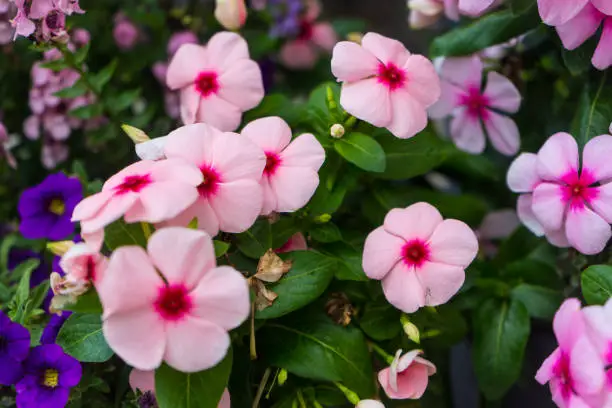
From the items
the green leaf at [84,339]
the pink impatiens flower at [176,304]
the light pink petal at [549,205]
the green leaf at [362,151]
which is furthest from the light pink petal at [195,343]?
the light pink petal at [549,205]

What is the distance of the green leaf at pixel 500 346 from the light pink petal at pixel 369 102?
0.85 feet

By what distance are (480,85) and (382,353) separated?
0.35 meters

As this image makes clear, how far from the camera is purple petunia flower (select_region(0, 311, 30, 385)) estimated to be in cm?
59

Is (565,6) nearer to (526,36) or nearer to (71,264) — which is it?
(526,36)

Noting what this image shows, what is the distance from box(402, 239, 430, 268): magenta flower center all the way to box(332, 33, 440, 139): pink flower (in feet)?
0.33

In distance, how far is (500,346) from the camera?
2.35 ft

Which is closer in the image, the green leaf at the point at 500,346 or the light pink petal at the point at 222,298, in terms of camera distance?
the light pink petal at the point at 222,298

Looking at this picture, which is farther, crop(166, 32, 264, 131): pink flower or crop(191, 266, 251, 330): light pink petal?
crop(166, 32, 264, 131): pink flower

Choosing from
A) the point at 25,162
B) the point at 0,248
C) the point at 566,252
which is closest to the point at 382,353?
the point at 566,252

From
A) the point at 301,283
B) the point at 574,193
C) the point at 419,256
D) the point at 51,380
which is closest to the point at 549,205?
the point at 574,193

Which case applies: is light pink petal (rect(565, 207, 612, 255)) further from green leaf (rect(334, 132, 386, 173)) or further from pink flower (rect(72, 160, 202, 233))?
pink flower (rect(72, 160, 202, 233))

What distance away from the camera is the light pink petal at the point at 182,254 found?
49 centimetres

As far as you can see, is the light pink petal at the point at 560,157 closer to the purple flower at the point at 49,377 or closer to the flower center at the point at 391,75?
the flower center at the point at 391,75

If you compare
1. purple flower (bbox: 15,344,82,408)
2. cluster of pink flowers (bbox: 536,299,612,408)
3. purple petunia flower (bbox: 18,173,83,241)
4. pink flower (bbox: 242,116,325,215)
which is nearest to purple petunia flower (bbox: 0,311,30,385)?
purple flower (bbox: 15,344,82,408)
